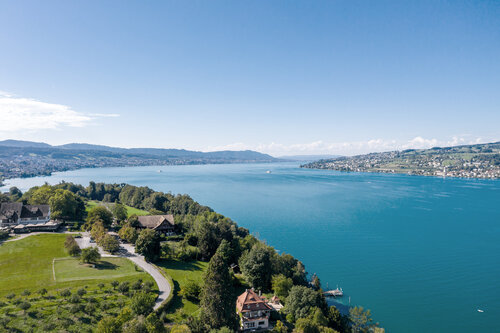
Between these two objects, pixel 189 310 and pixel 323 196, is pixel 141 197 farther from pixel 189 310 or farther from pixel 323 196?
pixel 323 196

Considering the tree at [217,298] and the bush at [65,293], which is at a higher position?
the tree at [217,298]

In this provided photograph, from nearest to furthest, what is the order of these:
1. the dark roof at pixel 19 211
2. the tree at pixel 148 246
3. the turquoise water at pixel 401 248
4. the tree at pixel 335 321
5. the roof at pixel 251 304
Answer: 1. the roof at pixel 251 304
2. the tree at pixel 335 321
3. the turquoise water at pixel 401 248
4. the tree at pixel 148 246
5. the dark roof at pixel 19 211

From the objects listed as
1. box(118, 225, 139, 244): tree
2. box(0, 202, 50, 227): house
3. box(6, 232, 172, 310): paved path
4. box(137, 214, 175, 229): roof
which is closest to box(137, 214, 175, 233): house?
box(137, 214, 175, 229): roof

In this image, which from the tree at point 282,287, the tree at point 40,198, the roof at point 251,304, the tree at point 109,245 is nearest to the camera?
the roof at point 251,304

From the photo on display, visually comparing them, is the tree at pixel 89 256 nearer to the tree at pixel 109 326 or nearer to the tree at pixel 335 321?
the tree at pixel 109 326

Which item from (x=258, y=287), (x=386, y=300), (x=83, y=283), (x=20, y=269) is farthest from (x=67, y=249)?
(x=386, y=300)

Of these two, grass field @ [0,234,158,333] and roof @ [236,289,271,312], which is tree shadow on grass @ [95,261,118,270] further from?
roof @ [236,289,271,312]

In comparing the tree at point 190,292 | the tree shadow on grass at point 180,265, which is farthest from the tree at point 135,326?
the tree shadow on grass at point 180,265
